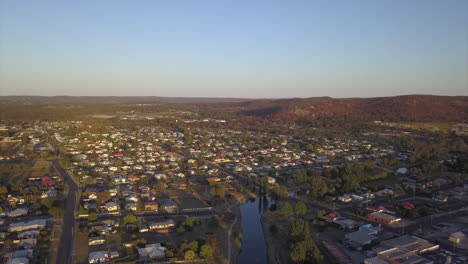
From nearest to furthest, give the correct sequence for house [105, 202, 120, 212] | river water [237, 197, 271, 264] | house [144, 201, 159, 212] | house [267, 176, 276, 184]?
river water [237, 197, 271, 264] < house [105, 202, 120, 212] < house [144, 201, 159, 212] < house [267, 176, 276, 184]

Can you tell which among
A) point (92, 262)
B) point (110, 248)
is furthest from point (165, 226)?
point (92, 262)

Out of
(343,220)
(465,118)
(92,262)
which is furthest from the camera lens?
(465,118)

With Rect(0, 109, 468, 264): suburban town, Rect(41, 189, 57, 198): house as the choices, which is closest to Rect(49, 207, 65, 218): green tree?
Rect(0, 109, 468, 264): suburban town

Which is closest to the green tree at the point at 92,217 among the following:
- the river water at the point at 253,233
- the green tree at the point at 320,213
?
the river water at the point at 253,233

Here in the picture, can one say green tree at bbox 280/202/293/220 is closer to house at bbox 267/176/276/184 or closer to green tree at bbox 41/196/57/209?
house at bbox 267/176/276/184

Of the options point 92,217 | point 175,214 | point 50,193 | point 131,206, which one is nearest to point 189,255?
point 175,214

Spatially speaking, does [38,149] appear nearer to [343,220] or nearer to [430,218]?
[343,220]
